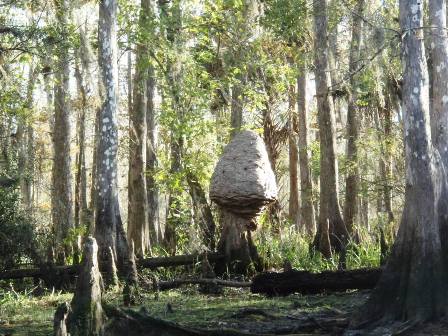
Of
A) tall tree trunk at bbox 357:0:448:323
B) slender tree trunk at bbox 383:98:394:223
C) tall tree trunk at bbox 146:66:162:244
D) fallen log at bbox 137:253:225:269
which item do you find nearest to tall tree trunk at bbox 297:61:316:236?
slender tree trunk at bbox 383:98:394:223

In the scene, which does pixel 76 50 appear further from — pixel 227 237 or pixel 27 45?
pixel 227 237

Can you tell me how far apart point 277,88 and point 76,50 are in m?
6.85

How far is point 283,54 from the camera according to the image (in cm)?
2433

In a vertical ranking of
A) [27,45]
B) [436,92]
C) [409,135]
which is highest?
[27,45]

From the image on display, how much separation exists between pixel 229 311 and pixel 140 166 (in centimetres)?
1080

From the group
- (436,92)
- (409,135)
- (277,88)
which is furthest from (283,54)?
(409,135)

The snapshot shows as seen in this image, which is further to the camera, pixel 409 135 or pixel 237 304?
pixel 237 304

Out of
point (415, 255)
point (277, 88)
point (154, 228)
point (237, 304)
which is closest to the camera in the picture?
→ point (415, 255)

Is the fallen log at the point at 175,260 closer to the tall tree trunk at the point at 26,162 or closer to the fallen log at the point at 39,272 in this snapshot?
the fallen log at the point at 39,272

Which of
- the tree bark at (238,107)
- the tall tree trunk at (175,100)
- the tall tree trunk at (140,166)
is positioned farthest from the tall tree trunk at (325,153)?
the tall tree trunk at (140,166)

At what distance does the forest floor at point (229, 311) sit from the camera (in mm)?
9008

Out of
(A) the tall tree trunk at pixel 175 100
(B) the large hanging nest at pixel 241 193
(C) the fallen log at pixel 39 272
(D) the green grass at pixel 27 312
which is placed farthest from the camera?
(A) the tall tree trunk at pixel 175 100

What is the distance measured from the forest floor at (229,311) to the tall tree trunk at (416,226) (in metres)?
0.43

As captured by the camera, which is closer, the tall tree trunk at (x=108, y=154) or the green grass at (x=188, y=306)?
the green grass at (x=188, y=306)
